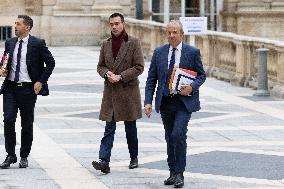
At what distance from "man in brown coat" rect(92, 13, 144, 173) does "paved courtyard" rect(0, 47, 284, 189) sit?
523 mm

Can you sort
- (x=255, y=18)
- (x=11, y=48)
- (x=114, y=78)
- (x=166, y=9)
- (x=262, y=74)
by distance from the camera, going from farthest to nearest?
1. (x=166, y=9)
2. (x=255, y=18)
3. (x=262, y=74)
4. (x=11, y=48)
5. (x=114, y=78)

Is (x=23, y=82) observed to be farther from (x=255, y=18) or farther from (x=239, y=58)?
(x=255, y=18)

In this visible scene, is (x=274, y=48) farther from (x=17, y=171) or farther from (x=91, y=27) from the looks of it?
(x=91, y=27)

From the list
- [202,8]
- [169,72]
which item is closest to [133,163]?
[169,72]

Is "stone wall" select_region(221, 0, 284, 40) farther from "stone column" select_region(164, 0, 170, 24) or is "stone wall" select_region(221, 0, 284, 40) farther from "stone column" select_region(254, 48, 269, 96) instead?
"stone column" select_region(254, 48, 269, 96)

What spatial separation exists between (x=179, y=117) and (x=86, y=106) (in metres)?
8.23

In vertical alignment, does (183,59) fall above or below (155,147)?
above

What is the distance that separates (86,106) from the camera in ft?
62.0

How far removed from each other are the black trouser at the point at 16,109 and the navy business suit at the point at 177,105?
166 cm

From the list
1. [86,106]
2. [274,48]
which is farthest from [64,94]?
[274,48]

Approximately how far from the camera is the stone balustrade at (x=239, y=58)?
2141 centimetres

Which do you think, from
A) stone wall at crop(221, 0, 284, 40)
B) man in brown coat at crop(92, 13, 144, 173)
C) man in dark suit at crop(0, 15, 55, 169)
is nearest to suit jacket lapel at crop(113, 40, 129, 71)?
man in brown coat at crop(92, 13, 144, 173)

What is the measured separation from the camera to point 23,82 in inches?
473

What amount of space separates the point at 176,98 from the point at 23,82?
2030 millimetres
